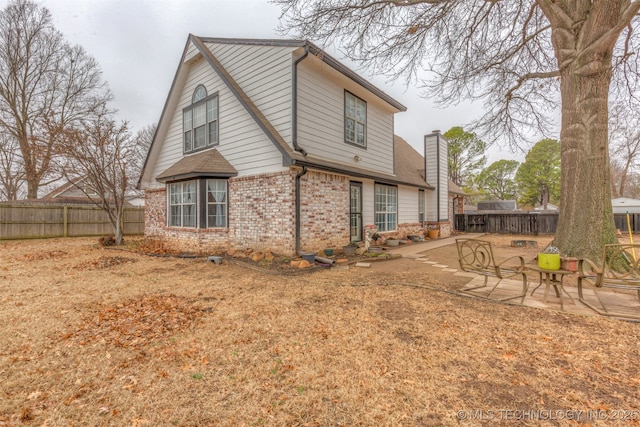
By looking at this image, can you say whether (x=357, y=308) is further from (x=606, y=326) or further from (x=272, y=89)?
(x=272, y=89)

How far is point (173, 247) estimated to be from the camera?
10.1m

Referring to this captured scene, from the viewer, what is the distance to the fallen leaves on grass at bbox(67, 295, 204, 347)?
10.7ft

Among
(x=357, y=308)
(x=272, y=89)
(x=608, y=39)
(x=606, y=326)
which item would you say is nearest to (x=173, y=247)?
(x=272, y=89)

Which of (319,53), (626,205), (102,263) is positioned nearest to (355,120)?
(319,53)

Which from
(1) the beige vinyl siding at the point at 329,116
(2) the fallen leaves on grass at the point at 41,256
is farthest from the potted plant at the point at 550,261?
(2) the fallen leaves on grass at the point at 41,256

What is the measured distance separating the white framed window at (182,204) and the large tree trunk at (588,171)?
414 inches

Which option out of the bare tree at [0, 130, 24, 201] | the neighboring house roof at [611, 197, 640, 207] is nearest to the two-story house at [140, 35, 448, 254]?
the bare tree at [0, 130, 24, 201]

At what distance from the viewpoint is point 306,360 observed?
2.70 metres

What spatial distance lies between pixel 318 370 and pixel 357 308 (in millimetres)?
1691

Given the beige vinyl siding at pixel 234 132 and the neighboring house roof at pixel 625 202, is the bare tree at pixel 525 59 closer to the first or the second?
the beige vinyl siding at pixel 234 132

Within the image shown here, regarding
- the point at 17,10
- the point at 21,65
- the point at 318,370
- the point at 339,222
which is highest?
the point at 17,10

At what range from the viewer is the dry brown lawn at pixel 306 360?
2.02 m

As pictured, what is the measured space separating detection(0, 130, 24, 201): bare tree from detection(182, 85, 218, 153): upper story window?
1376 cm

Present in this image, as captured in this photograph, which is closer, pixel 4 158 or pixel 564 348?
pixel 564 348
